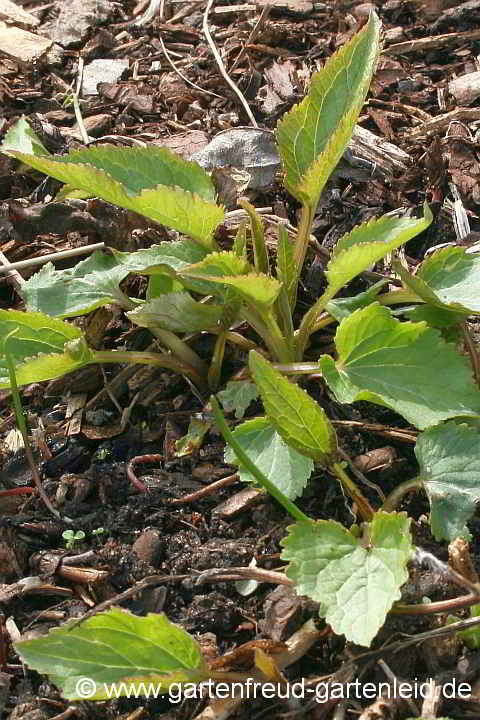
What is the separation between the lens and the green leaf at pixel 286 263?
1788 millimetres

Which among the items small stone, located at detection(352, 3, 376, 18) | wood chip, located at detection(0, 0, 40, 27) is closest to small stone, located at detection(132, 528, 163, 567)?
small stone, located at detection(352, 3, 376, 18)

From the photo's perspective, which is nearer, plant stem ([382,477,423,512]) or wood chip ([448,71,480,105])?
plant stem ([382,477,423,512])

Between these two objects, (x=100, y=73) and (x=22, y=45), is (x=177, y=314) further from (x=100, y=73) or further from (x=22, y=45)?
(x=22, y=45)

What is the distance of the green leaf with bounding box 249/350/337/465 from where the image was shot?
149cm

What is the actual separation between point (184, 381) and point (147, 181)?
1.55 feet

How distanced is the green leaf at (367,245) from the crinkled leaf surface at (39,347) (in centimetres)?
55

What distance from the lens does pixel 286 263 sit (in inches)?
71.9

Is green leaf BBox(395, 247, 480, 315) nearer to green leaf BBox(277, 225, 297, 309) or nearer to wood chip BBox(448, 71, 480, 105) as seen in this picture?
green leaf BBox(277, 225, 297, 309)

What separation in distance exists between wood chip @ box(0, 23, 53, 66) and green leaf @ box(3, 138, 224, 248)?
1146 millimetres

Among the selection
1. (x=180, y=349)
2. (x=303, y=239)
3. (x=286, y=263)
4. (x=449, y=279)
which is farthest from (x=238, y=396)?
(x=449, y=279)

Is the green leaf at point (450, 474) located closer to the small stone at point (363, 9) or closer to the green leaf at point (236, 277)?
the green leaf at point (236, 277)

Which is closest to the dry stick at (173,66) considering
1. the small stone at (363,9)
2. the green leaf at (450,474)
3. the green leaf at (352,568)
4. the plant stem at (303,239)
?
the small stone at (363,9)

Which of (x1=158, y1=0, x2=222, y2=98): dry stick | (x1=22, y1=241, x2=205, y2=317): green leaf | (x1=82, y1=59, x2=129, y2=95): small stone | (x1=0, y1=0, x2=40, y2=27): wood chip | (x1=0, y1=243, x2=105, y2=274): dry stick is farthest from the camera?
(x1=0, y1=0, x2=40, y2=27): wood chip

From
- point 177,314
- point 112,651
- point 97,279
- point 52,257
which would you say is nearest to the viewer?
point 112,651
